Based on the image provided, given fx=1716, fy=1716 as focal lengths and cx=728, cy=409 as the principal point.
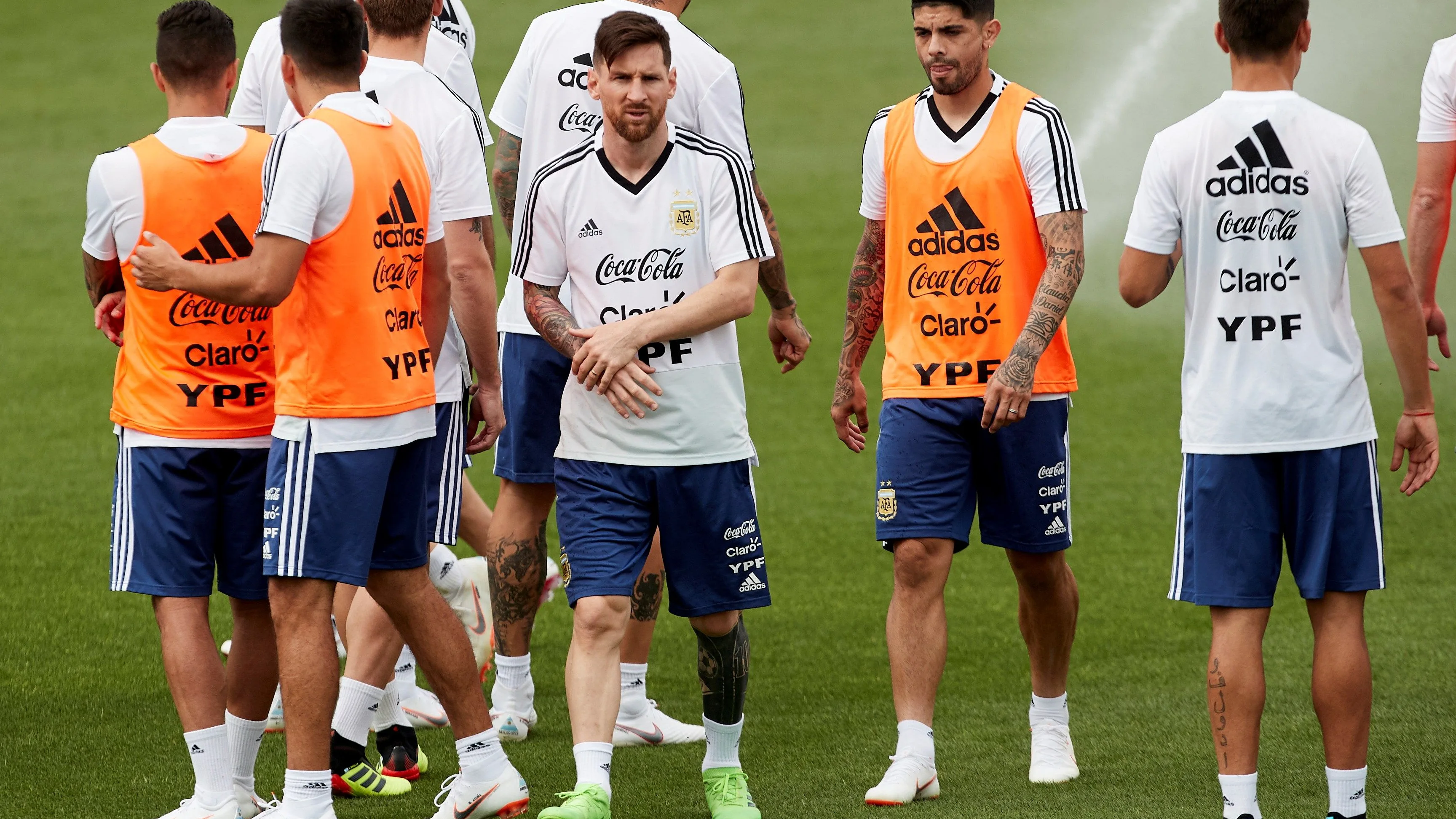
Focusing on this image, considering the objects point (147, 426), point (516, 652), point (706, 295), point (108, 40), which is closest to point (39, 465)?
point (516, 652)

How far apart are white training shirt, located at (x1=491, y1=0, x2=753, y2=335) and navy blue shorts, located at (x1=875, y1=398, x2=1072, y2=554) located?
100 centimetres

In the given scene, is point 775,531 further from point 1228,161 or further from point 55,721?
point 1228,161

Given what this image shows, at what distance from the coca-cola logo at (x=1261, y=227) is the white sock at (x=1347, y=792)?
4.33 ft

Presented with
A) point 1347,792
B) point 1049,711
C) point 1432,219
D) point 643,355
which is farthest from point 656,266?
point 1432,219

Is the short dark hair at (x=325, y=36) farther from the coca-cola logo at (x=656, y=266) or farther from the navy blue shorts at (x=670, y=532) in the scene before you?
the navy blue shorts at (x=670, y=532)

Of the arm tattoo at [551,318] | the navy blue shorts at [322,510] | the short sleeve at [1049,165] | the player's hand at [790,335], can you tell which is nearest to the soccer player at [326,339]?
the navy blue shorts at [322,510]

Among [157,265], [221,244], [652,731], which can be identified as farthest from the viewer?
[652,731]

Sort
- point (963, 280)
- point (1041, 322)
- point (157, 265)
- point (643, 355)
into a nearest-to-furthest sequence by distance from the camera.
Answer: point (157, 265), point (643, 355), point (1041, 322), point (963, 280)

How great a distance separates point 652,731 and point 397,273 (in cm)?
201

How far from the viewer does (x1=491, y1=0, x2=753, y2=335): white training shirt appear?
533 cm

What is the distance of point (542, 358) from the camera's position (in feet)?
18.3

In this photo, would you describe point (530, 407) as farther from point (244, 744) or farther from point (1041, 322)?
point (1041, 322)

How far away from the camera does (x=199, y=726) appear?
14.8 ft

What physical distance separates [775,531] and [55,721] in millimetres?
3973
